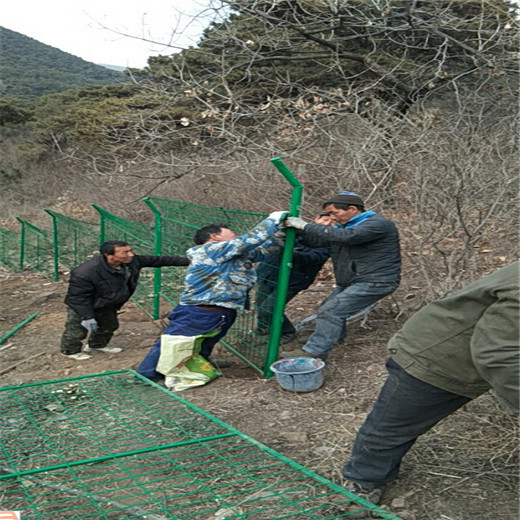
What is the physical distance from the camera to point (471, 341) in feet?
7.43

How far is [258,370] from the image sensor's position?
497cm

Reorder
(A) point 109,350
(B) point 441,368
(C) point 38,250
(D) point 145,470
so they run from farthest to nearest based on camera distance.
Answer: (C) point 38,250, (A) point 109,350, (D) point 145,470, (B) point 441,368

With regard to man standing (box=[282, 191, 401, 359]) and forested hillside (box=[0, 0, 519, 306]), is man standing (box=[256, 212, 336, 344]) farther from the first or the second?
forested hillside (box=[0, 0, 519, 306])

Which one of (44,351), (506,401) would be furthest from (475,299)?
(44,351)

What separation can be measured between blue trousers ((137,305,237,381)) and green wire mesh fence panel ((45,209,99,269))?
14.4ft

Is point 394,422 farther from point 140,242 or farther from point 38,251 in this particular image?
point 38,251

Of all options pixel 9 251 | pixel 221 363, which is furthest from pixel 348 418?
pixel 9 251

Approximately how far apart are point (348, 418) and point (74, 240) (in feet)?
22.5

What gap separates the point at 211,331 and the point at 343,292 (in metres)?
1.14

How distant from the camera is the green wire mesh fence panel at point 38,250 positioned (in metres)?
10.8

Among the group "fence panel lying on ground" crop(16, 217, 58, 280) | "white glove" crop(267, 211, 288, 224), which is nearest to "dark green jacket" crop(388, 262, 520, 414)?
"white glove" crop(267, 211, 288, 224)

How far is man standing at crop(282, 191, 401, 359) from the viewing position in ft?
15.6

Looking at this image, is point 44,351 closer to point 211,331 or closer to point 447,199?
point 211,331

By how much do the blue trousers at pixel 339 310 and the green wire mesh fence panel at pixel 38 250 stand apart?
6.82 meters
